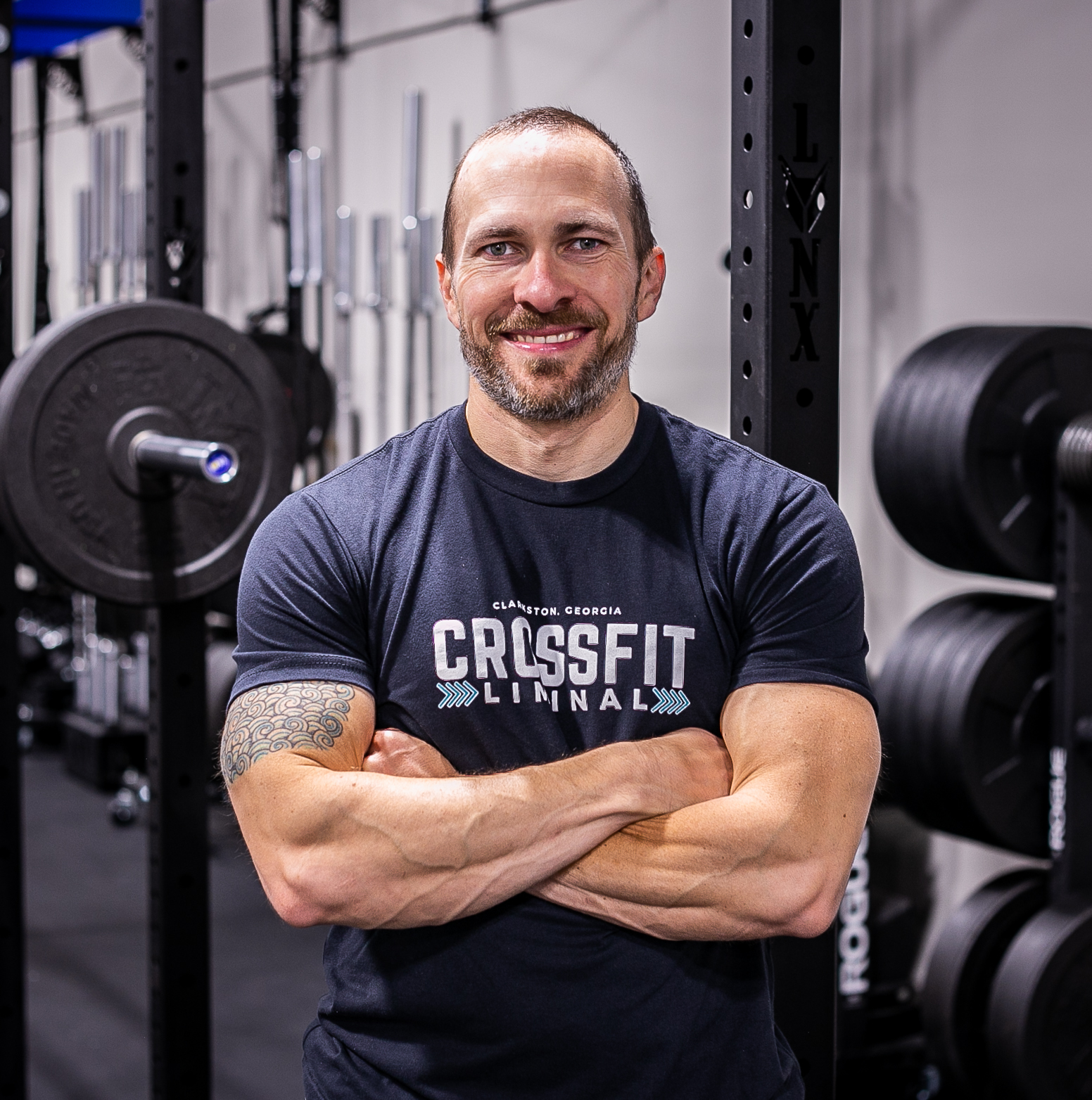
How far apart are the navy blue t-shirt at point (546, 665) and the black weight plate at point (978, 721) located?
1570 millimetres

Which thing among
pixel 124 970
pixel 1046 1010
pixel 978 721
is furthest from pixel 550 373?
pixel 124 970

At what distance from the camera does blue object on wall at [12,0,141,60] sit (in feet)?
19.6

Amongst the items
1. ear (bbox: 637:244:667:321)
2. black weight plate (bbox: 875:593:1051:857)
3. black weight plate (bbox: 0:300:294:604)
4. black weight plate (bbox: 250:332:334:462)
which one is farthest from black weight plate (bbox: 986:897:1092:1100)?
black weight plate (bbox: 250:332:334:462)

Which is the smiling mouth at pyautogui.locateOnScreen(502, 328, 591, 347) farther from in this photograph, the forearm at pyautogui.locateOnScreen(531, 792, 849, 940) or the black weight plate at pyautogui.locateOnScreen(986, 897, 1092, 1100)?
the black weight plate at pyautogui.locateOnScreen(986, 897, 1092, 1100)

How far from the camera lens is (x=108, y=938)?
14.3ft

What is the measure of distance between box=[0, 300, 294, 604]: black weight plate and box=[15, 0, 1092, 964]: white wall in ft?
6.50

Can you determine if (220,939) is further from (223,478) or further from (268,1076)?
(223,478)

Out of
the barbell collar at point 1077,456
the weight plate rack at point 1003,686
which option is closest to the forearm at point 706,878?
the weight plate rack at point 1003,686

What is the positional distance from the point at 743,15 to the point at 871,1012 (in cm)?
256

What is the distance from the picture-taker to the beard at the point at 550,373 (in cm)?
141

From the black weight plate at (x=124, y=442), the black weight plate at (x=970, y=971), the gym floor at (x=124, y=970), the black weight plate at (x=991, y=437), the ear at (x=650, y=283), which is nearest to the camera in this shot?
the ear at (x=650, y=283)

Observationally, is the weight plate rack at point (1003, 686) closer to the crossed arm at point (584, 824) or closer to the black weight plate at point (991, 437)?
the black weight plate at point (991, 437)

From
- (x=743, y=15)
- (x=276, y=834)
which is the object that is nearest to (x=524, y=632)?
(x=276, y=834)

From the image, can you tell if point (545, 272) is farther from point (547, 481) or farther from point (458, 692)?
point (458, 692)
